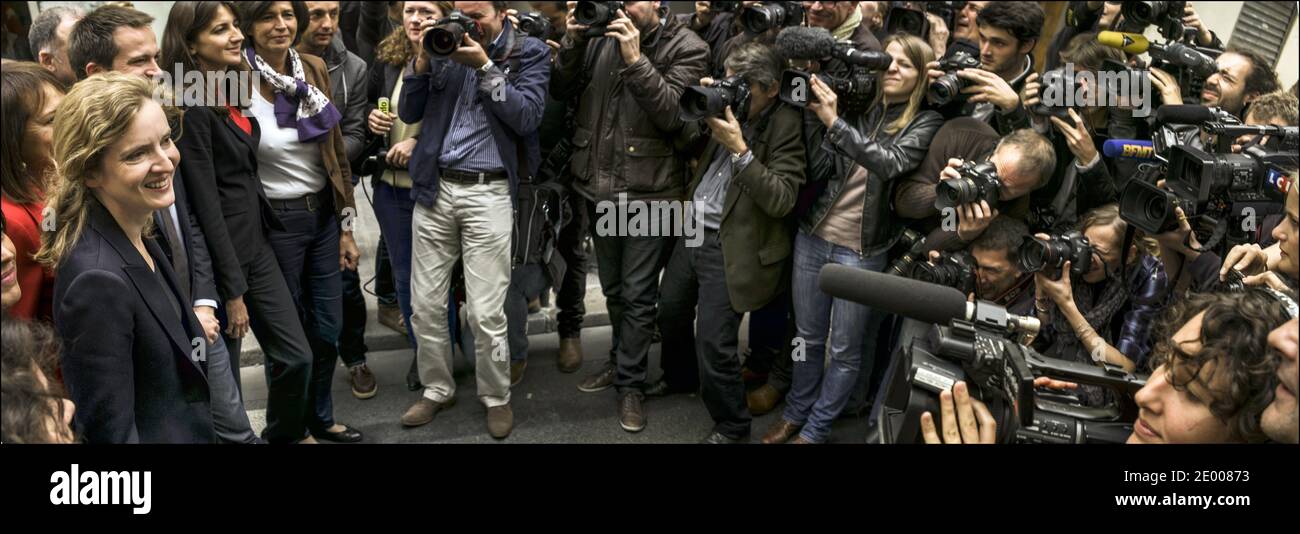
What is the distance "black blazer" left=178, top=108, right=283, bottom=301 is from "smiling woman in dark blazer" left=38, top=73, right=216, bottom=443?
0.65 m

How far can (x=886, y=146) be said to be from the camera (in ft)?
11.5

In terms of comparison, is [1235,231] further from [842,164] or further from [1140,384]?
[842,164]

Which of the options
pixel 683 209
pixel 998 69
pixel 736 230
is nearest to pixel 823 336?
pixel 736 230

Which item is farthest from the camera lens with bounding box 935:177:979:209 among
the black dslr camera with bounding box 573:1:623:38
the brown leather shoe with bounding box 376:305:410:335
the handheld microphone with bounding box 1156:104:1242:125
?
the brown leather shoe with bounding box 376:305:410:335

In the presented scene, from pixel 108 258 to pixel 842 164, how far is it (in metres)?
2.50

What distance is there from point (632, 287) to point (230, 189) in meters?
1.62

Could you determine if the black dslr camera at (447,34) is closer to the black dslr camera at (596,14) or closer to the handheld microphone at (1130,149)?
the black dslr camera at (596,14)

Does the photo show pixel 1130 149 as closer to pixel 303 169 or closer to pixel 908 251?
pixel 908 251

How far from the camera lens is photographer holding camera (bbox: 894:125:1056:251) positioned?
10.5ft

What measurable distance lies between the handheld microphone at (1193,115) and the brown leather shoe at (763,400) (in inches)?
80.4

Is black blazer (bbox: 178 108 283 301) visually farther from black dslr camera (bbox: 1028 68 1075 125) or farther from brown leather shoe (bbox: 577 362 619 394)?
black dslr camera (bbox: 1028 68 1075 125)

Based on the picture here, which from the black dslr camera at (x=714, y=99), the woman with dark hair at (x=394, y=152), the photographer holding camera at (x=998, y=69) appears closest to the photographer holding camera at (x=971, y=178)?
the photographer holding camera at (x=998, y=69)

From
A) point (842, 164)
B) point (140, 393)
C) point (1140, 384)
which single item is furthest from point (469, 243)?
point (1140, 384)
